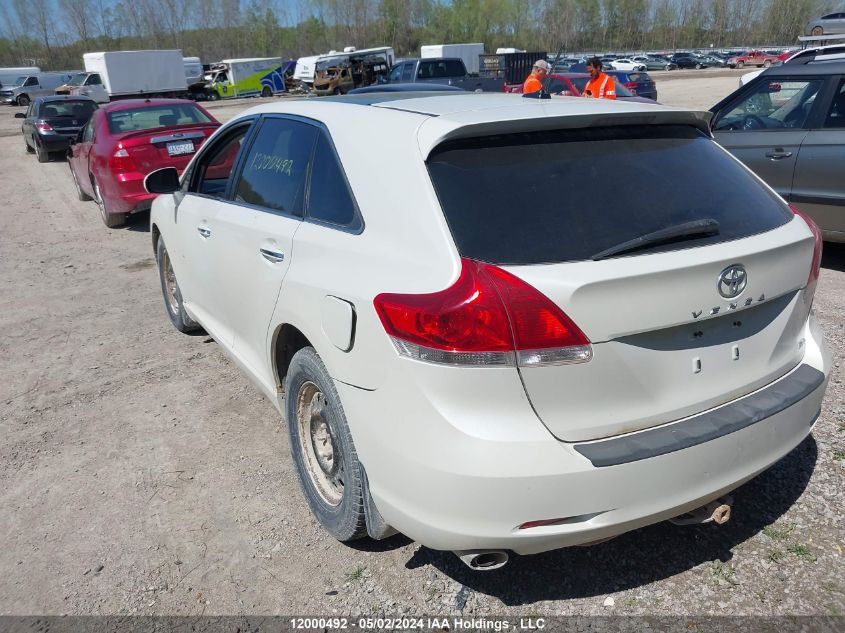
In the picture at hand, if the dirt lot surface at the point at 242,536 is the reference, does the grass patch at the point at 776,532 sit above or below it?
above

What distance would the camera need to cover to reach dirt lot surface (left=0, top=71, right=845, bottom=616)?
101 inches

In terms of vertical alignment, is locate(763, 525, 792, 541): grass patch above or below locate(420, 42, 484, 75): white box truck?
below

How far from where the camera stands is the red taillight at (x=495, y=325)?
79.6 inches

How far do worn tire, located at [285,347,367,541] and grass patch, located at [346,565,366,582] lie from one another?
13 centimetres

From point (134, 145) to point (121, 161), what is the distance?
254mm

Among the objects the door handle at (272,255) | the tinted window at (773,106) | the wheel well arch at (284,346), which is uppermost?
the tinted window at (773,106)

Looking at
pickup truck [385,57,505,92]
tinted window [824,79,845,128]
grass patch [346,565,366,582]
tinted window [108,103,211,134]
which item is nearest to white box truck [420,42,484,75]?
pickup truck [385,57,505,92]

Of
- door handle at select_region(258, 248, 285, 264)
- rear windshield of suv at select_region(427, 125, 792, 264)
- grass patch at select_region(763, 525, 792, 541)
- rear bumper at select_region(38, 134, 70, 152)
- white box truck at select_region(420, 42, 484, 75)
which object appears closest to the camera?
rear windshield of suv at select_region(427, 125, 792, 264)

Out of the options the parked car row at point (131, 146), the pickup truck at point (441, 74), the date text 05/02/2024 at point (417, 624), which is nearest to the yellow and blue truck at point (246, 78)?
the pickup truck at point (441, 74)

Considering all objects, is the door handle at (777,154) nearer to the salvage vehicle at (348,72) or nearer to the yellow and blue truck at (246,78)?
the salvage vehicle at (348,72)

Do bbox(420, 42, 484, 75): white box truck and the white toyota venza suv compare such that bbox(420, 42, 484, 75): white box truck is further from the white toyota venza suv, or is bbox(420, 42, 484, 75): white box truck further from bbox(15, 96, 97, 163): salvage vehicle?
the white toyota venza suv

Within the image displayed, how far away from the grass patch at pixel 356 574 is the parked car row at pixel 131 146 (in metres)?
6.05

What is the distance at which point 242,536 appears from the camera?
296cm

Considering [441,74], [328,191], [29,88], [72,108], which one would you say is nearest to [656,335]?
[328,191]
